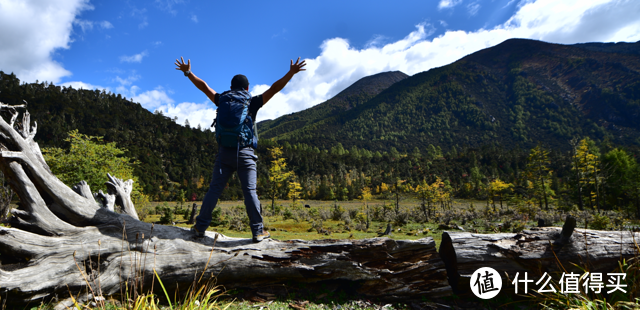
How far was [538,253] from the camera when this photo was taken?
402 cm

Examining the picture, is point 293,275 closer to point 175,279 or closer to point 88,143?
point 175,279

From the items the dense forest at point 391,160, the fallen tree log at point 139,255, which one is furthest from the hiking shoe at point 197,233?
the dense forest at point 391,160

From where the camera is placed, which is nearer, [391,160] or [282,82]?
[282,82]

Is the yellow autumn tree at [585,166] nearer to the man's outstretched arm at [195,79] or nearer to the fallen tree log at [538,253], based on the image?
the fallen tree log at [538,253]

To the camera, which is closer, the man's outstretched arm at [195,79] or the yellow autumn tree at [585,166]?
the man's outstretched arm at [195,79]

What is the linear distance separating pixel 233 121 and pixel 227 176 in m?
0.86

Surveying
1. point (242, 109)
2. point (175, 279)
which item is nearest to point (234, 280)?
point (175, 279)

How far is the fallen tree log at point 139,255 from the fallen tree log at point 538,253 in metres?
0.31

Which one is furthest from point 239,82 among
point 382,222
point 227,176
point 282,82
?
point 382,222

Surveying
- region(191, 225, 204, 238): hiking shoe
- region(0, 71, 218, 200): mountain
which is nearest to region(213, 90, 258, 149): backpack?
region(191, 225, 204, 238): hiking shoe

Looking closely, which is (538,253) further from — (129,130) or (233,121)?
(129,130)

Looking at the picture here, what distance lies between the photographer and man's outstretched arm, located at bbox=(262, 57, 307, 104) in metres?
3.78

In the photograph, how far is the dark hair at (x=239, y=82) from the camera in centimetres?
398

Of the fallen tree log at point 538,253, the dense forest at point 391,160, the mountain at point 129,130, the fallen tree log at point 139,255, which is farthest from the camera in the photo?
the mountain at point 129,130
